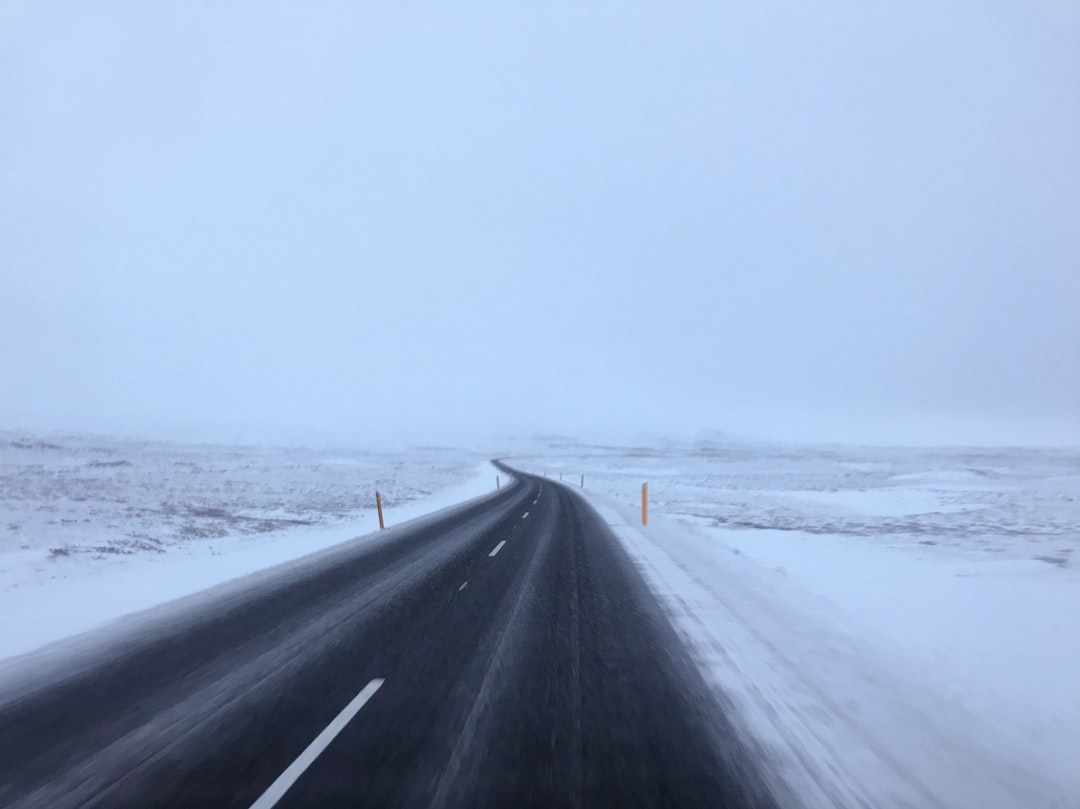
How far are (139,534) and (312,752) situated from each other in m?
→ 14.3

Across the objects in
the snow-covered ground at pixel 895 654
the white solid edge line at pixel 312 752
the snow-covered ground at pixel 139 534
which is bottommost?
A: the snow-covered ground at pixel 139 534

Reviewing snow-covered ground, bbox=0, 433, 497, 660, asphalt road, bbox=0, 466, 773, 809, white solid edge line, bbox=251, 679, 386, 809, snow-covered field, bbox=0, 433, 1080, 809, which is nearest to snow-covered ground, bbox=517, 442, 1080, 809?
snow-covered field, bbox=0, 433, 1080, 809

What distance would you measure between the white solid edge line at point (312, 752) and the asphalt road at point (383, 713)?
0.05 ft

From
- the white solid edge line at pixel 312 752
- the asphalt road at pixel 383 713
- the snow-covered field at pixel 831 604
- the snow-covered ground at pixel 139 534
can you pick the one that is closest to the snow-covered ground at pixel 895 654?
the snow-covered field at pixel 831 604

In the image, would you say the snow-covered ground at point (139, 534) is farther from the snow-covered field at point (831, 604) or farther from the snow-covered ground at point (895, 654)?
the snow-covered ground at point (895, 654)

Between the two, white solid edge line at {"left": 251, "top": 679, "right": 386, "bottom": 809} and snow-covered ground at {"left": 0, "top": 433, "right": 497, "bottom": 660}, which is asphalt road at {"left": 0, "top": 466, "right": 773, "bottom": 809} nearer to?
white solid edge line at {"left": 251, "top": 679, "right": 386, "bottom": 809}

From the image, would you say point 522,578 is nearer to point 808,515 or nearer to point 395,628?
point 395,628

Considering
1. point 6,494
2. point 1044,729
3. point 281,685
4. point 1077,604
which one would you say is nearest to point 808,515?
point 1077,604

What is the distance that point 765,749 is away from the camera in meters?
4.37

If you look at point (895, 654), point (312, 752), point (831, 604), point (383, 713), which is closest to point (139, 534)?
point (383, 713)

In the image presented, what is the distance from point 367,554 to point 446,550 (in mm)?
1745

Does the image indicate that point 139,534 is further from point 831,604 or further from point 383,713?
point 831,604

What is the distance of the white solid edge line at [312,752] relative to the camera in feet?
11.9

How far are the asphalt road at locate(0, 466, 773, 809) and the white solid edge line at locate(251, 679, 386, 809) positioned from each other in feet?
0.05
